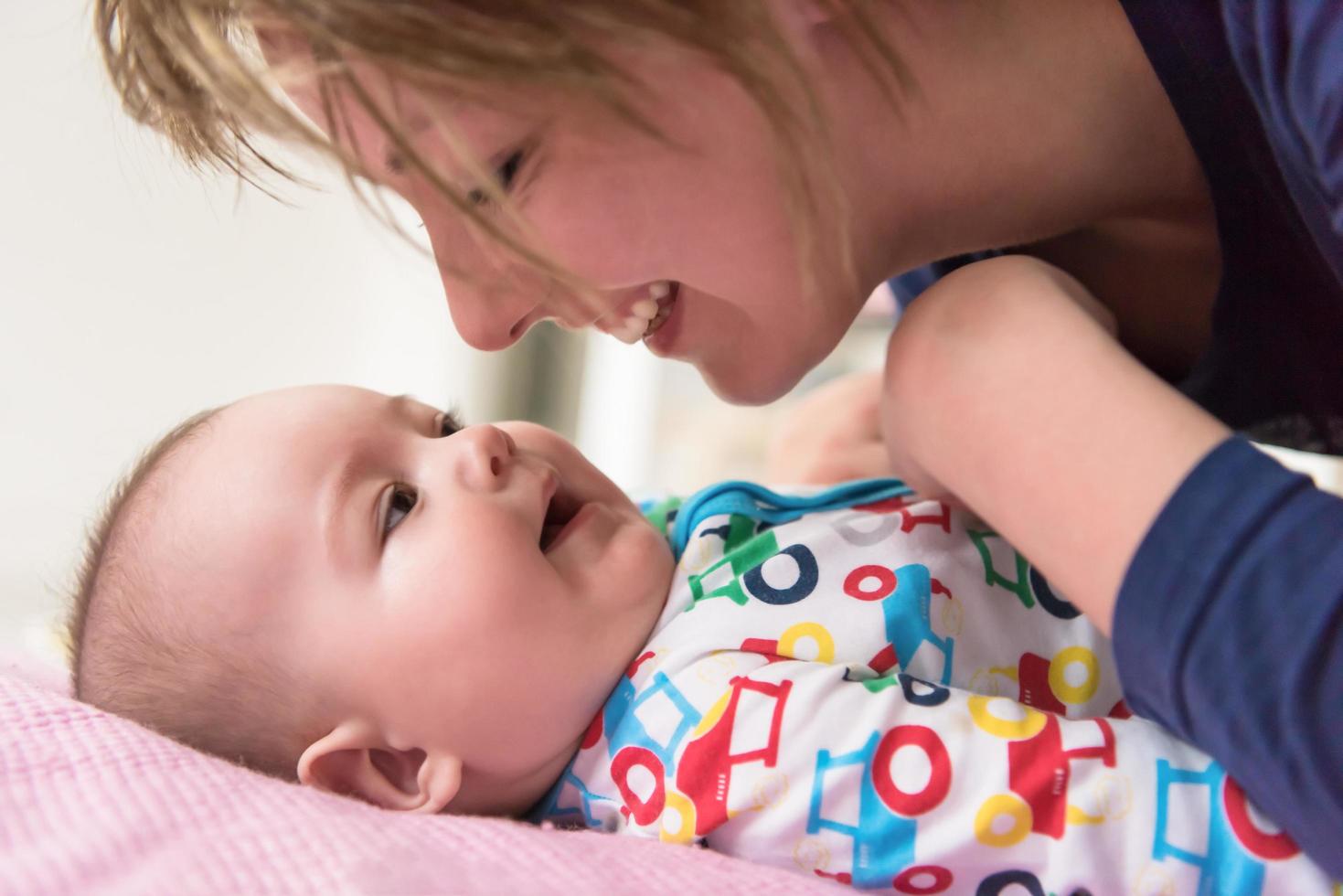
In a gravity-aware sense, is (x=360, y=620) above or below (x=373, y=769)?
above

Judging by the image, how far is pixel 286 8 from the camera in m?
0.56

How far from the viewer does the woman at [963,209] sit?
52 centimetres

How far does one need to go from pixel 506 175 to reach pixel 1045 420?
35 cm

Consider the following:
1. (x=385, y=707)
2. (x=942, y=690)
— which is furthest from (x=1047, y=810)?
(x=385, y=707)

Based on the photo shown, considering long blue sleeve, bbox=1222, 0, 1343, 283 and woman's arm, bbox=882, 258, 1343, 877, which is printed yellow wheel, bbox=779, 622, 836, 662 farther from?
long blue sleeve, bbox=1222, 0, 1343, 283

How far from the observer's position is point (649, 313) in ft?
2.76

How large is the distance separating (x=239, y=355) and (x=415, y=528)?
3.48 ft

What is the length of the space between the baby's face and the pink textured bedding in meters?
0.09

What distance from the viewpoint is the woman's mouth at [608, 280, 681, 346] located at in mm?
831

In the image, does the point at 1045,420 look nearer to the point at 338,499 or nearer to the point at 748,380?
the point at 748,380

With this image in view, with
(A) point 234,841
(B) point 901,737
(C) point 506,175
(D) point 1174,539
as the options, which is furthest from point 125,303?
(D) point 1174,539

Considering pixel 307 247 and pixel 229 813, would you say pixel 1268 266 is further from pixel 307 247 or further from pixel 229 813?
pixel 307 247

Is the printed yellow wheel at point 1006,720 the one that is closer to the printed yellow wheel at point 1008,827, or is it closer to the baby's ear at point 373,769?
the printed yellow wheel at point 1008,827

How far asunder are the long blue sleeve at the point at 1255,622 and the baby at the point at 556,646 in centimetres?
12
